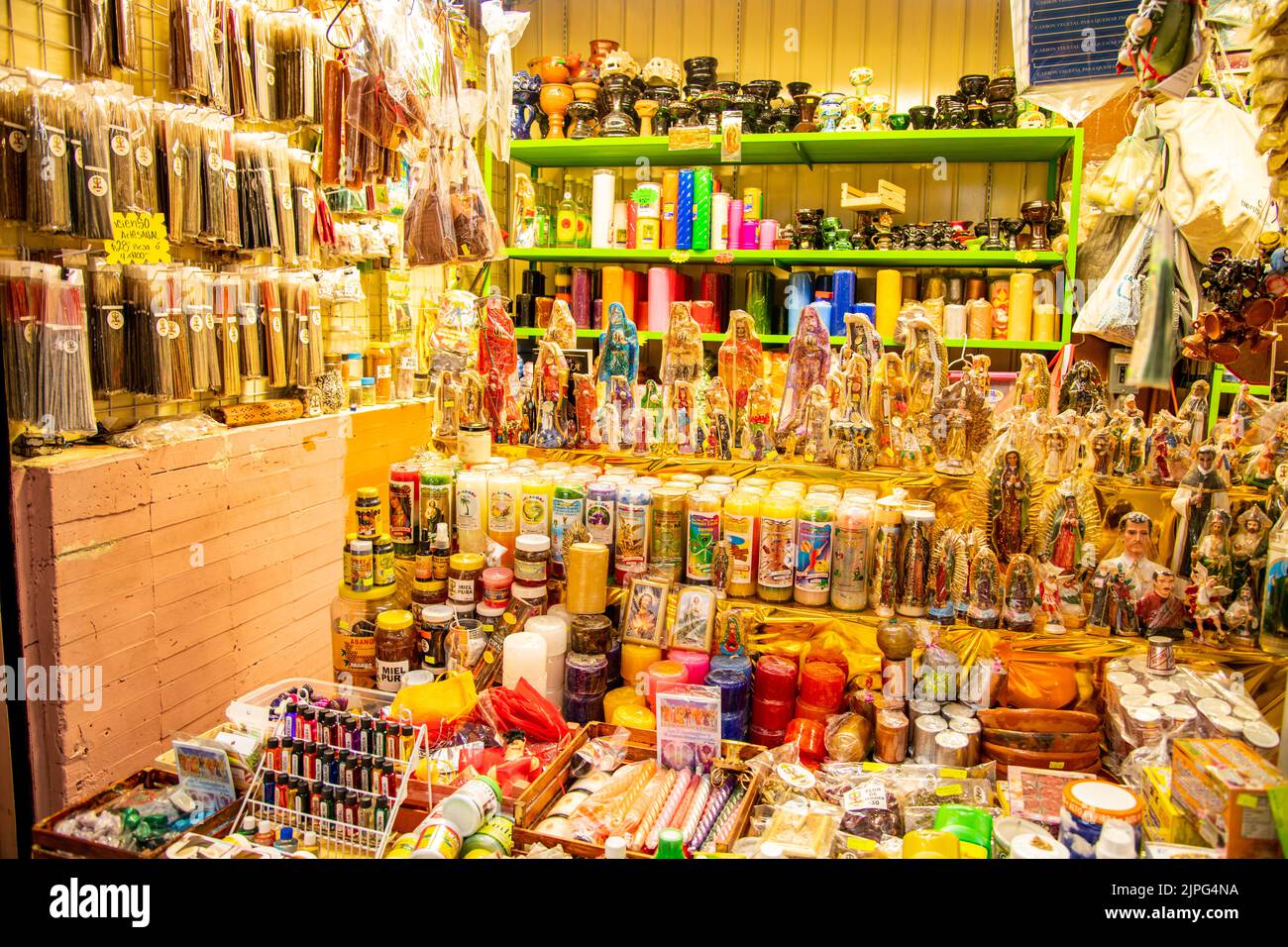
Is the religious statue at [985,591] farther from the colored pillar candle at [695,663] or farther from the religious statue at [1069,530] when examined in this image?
the colored pillar candle at [695,663]

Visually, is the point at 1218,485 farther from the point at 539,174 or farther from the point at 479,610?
the point at 539,174

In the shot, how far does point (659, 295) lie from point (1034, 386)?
2778 millimetres

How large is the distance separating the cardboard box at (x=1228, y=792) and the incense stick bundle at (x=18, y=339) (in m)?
2.56

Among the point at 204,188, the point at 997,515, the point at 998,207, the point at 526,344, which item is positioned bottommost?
the point at 997,515

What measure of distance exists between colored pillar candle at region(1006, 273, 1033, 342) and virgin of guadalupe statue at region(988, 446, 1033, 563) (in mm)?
2334

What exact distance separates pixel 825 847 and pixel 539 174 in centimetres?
451

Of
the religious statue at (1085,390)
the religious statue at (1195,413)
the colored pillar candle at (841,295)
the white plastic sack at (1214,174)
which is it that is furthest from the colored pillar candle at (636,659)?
the colored pillar candle at (841,295)

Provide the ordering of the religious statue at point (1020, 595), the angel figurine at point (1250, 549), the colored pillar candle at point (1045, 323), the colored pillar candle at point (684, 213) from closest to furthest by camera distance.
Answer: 1. the angel figurine at point (1250, 549)
2. the religious statue at point (1020, 595)
3. the colored pillar candle at point (1045, 323)
4. the colored pillar candle at point (684, 213)

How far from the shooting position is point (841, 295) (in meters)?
4.30

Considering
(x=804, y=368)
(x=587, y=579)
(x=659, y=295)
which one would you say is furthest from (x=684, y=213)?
(x=587, y=579)

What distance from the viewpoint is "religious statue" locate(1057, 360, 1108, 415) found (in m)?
2.12

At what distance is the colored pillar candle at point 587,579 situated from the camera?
2.10 m

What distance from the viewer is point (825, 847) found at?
154 centimetres
